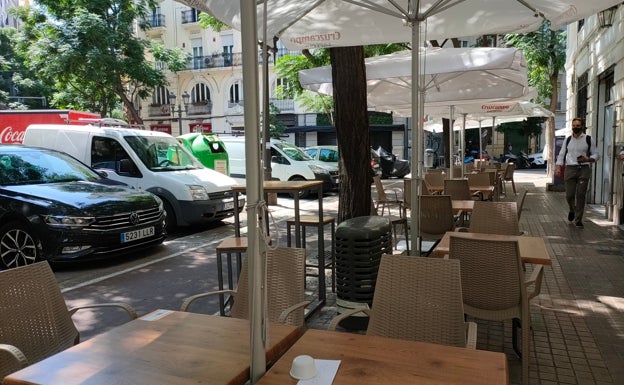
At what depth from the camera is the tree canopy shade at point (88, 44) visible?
18312 millimetres

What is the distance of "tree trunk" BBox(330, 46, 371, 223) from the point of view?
6.00m

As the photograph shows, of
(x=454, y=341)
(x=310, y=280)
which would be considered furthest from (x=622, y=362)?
(x=310, y=280)

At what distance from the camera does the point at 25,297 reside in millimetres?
2699

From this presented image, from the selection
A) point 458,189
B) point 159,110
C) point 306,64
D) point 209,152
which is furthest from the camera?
point 159,110

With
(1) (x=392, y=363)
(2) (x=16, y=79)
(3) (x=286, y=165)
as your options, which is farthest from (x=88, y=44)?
(1) (x=392, y=363)

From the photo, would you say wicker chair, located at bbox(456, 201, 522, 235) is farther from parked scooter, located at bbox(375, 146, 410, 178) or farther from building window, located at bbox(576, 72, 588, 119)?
parked scooter, located at bbox(375, 146, 410, 178)

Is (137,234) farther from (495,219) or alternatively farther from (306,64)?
A: (306,64)

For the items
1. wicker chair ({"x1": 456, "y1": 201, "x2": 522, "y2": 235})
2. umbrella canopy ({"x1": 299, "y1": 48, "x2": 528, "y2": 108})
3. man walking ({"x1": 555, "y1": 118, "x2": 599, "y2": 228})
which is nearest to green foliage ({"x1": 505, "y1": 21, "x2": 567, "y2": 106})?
man walking ({"x1": 555, "y1": 118, "x2": 599, "y2": 228})

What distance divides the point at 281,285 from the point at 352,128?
3340 mm

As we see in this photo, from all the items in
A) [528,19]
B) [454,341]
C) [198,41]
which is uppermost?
[198,41]

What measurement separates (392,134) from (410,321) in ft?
120

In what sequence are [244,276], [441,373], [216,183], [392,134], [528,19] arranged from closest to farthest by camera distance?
[441,373]
[244,276]
[528,19]
[216,183]
[392,134]

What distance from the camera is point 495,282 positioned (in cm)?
337

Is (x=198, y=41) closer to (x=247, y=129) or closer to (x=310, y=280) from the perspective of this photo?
(x=310, y=280)
